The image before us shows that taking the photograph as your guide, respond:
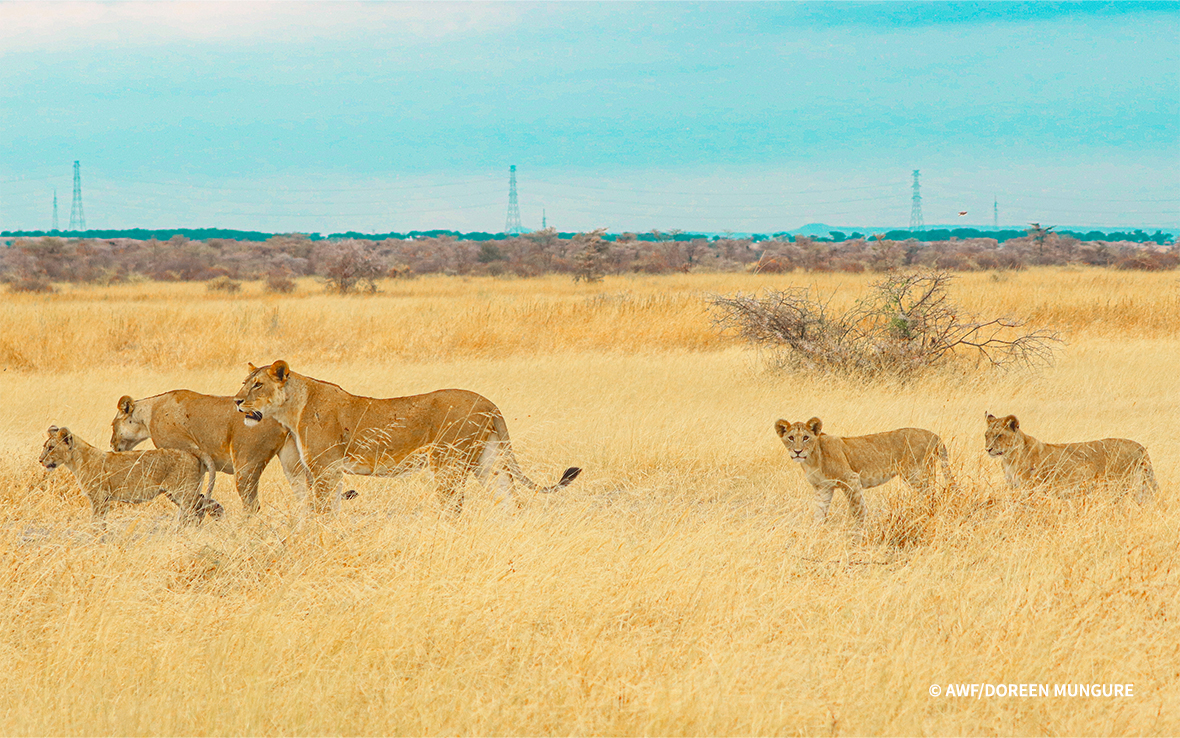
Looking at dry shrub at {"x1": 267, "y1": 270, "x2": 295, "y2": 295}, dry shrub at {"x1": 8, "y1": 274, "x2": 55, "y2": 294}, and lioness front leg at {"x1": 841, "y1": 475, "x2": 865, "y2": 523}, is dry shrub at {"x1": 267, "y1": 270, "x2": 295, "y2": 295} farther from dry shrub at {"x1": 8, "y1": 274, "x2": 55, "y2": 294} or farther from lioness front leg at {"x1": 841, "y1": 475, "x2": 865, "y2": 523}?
lioness front leg at {"x1": 841, "y1": 475, "x2": 865, "y2": 523}

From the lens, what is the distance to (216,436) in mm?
7094

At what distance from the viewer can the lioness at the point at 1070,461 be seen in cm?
693

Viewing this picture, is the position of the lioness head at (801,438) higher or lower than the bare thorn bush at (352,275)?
lower

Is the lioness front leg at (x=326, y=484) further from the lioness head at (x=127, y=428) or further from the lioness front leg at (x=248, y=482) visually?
the lioness head at (x=127, y=428)

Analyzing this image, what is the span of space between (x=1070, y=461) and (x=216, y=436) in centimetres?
584

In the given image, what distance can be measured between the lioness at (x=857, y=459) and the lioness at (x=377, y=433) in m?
1.56

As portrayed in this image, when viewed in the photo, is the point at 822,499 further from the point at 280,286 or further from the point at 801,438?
the point at 280,286

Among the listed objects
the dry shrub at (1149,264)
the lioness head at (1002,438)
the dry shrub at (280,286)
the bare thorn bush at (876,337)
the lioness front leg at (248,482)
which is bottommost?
the lioness front leg at (248,482)

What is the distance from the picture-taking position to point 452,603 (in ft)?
15.8

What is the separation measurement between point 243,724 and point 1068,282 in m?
30.7

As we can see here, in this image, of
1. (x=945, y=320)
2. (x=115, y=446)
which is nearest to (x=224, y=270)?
(x=945, y=320)

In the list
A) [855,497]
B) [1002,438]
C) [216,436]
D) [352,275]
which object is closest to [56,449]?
[216,436]

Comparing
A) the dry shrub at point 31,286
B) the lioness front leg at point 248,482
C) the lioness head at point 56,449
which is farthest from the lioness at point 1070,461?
the dry shrub at point 31,286

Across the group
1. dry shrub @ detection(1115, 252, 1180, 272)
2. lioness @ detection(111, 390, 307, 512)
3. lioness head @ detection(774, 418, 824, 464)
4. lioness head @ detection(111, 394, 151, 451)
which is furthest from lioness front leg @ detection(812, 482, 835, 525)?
dry shrub @ detection(1115, 252, 1180, 272)
